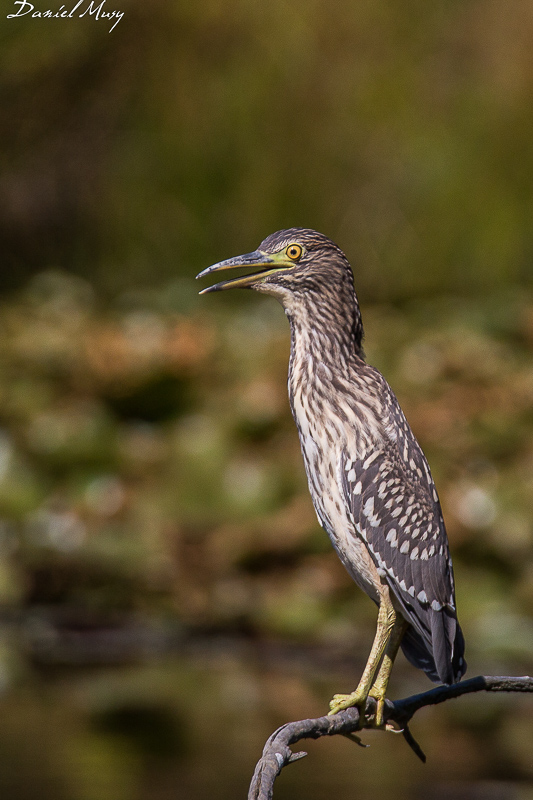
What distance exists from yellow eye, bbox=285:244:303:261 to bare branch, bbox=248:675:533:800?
107cm

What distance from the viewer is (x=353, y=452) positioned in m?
2.53

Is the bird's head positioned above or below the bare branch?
above

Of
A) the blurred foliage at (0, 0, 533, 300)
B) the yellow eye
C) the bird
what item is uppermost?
the blurred foliage at (0, 0, 533, 300)

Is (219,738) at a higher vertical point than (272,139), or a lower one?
lower

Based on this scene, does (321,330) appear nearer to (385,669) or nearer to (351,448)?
(351,448)

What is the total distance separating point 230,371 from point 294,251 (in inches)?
183

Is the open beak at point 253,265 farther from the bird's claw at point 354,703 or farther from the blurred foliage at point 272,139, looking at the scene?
the blurred foliage at point 272,139

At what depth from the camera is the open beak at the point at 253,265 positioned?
2.37 meters

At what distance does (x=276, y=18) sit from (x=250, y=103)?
84 centimetres

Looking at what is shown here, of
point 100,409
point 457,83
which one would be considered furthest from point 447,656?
point 457,83
